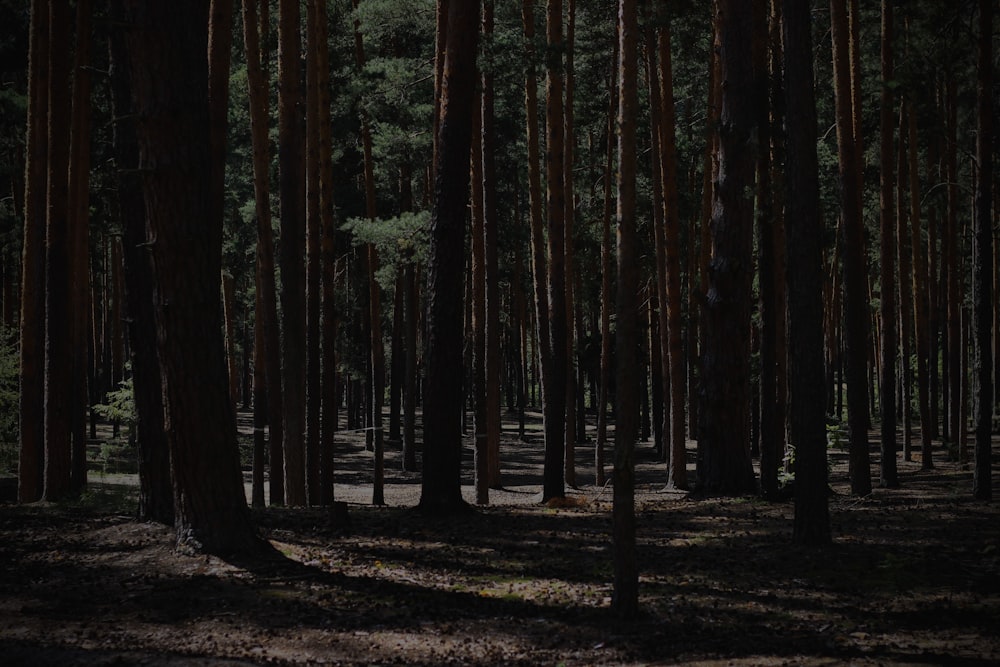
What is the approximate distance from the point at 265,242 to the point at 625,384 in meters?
9.91

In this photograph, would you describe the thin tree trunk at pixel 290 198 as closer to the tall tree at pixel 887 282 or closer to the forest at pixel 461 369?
the forest at pixel 461 369

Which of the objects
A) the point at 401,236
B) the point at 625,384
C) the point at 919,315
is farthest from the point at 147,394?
the point at 919,315

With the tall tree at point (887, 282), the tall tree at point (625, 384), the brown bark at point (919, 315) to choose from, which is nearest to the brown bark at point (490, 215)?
the tall tree at point (887, 282)

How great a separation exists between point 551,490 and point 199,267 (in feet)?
30.1

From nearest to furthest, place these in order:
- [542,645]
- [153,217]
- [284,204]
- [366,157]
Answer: [542,645] < [153,217] < [284,204] < [366,157]

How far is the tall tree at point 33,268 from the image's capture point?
1477cm

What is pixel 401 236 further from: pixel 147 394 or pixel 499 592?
pixel 499 592

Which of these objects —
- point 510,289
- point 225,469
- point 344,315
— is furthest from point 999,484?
point 510,289

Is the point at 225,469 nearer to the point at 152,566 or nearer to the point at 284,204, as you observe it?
the point at 152,566

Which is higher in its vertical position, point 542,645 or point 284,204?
point 284,204

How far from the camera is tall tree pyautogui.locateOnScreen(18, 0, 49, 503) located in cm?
1477

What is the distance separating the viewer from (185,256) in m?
8.12

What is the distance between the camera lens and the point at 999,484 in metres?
16.6

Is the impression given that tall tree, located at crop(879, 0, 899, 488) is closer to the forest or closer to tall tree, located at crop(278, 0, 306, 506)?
the forest
